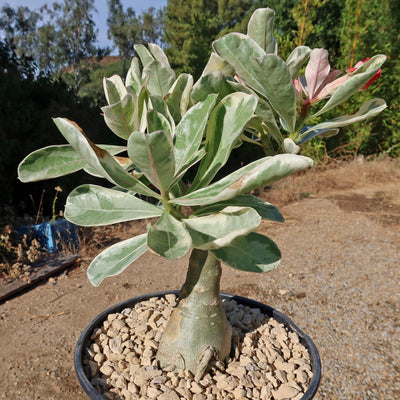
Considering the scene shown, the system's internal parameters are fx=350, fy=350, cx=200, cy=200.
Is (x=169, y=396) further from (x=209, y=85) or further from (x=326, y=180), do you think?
(x=326, y=180)

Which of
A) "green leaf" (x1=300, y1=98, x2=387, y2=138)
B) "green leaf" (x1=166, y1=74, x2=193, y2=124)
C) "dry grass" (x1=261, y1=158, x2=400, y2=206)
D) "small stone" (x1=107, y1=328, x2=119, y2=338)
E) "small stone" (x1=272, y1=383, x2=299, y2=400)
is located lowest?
"dry grass" (x1=261, y1=158, x2=400, y2=206)

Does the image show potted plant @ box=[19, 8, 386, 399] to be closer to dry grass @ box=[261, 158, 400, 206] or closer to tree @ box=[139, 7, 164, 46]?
dry grass @ box=[261, 158, 400, 206]

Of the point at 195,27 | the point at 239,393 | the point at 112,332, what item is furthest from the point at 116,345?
the point at 195,27

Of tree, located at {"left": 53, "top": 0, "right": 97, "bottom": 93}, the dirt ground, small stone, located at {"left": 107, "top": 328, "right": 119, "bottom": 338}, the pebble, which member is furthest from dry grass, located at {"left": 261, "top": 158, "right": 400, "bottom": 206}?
tree, located at {"left": 53, "top": 0, "right": 97, "bottom": 93}

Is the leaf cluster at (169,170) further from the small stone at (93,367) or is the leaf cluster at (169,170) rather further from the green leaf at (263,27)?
the small stone at (93,367)

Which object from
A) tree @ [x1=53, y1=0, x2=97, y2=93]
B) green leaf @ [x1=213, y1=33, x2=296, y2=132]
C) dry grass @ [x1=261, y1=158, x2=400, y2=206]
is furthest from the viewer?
tree @ [x1=53, y1=0, x2=97, y2=93]

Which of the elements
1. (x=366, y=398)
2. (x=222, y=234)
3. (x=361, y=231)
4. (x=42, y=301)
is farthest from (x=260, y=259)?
(x=361, y=231)

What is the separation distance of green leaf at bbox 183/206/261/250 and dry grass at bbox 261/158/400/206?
3.83 metres

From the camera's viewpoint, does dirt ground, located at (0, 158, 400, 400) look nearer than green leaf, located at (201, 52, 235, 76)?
No

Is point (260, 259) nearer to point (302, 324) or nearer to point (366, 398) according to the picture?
point (366, 398)

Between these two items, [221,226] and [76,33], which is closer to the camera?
[221,226]

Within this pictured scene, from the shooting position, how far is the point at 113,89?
0.82 meters

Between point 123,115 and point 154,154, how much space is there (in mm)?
149

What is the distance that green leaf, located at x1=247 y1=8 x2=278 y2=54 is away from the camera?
0.79m
